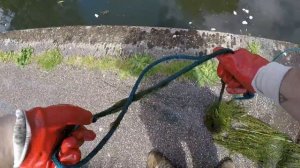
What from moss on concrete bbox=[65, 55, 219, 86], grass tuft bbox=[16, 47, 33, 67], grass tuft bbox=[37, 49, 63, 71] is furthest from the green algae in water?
grass tuft bbox=[16, 47, 33, 67]

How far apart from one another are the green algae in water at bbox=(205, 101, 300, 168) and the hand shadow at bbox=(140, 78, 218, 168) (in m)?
0.09

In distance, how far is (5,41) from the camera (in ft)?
11.8

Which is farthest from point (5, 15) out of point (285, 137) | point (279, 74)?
point (279, 74)

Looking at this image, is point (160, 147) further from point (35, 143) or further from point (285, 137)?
→ point (35, 143)

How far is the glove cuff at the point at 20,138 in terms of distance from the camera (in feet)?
5.89

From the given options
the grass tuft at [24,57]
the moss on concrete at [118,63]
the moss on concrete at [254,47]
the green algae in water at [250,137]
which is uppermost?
the grass tuft at [24,57]

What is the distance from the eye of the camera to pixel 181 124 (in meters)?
2.96

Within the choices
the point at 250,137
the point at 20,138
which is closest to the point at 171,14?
the point at 250,137

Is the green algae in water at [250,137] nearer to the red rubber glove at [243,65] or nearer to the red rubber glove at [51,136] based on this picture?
the red rubber glove at [243,65]

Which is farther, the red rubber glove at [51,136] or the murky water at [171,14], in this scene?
the murky water at [171,14]

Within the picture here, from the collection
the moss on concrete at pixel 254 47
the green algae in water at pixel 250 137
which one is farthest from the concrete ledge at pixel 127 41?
the green algae in water at pixel 250 137

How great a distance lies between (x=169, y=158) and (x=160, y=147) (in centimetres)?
10

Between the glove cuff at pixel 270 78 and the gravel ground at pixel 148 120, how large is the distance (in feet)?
3.46

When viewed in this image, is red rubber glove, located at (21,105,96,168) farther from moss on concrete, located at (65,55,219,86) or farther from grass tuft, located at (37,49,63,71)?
grass tuft, located at (37,49,63,71)
